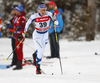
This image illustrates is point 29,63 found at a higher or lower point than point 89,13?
lower

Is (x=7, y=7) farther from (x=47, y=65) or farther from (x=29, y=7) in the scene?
(x=47, y=65)

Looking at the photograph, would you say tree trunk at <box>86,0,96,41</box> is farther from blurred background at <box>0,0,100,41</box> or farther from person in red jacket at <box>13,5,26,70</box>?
person in red jacket at <box>13,5,26,70</box>

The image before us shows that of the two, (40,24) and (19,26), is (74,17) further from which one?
(40,24)

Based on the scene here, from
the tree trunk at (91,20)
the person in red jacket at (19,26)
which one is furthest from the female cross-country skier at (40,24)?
the tree trunk at (91,20)

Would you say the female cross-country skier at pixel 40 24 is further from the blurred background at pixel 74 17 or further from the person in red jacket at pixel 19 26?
the blurred background at pixel 74 17

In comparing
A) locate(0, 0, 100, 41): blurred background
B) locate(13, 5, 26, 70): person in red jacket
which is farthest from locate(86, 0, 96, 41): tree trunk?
locate(13, 5, 26, 70): person in red jacket

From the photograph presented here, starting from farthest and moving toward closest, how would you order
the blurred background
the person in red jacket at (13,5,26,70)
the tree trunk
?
the blurred background → the tree trunk → the person in red jacket at (13,5,26,70)

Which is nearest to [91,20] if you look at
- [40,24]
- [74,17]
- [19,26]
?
[74,17]

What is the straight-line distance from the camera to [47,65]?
757 cm

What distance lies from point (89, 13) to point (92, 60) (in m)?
5.98

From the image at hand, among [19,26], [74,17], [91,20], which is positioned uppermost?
[74,17]

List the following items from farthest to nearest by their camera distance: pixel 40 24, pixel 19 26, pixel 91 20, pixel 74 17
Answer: pixel 74 17 < pixel 91 20 < pixel 19 26 < pixel 40 24

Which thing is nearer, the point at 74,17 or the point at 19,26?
the point at 19,26

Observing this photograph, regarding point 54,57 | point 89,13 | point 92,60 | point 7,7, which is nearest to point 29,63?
point 54,57
